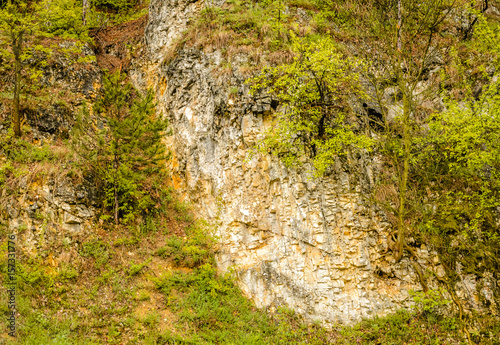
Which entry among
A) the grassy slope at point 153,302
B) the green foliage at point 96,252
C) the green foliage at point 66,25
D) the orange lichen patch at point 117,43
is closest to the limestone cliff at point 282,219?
the grassy slope at point 153,302

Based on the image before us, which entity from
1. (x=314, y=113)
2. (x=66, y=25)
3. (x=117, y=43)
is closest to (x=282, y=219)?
(x=314, y=113)

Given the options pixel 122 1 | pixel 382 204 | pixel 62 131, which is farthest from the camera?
pixel 122 1

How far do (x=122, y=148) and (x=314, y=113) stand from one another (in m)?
6.14

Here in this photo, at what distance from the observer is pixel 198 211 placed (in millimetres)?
10906

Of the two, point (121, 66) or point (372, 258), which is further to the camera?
point (121, 66)

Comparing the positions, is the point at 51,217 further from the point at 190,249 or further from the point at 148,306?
the point at 190,249

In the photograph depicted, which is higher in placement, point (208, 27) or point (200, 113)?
point (208, 27)

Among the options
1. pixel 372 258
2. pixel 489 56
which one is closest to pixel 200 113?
pixel 372 258

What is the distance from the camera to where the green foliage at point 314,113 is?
8.84 m

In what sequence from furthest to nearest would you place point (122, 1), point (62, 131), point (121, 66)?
point (122, 1)
point (121, 66)
point (62, 131)

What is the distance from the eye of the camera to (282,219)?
932 cm

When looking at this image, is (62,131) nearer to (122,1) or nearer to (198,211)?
(198,211)

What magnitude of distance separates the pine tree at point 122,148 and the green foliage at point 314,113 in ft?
12.2

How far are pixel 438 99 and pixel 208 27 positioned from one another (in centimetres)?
963
